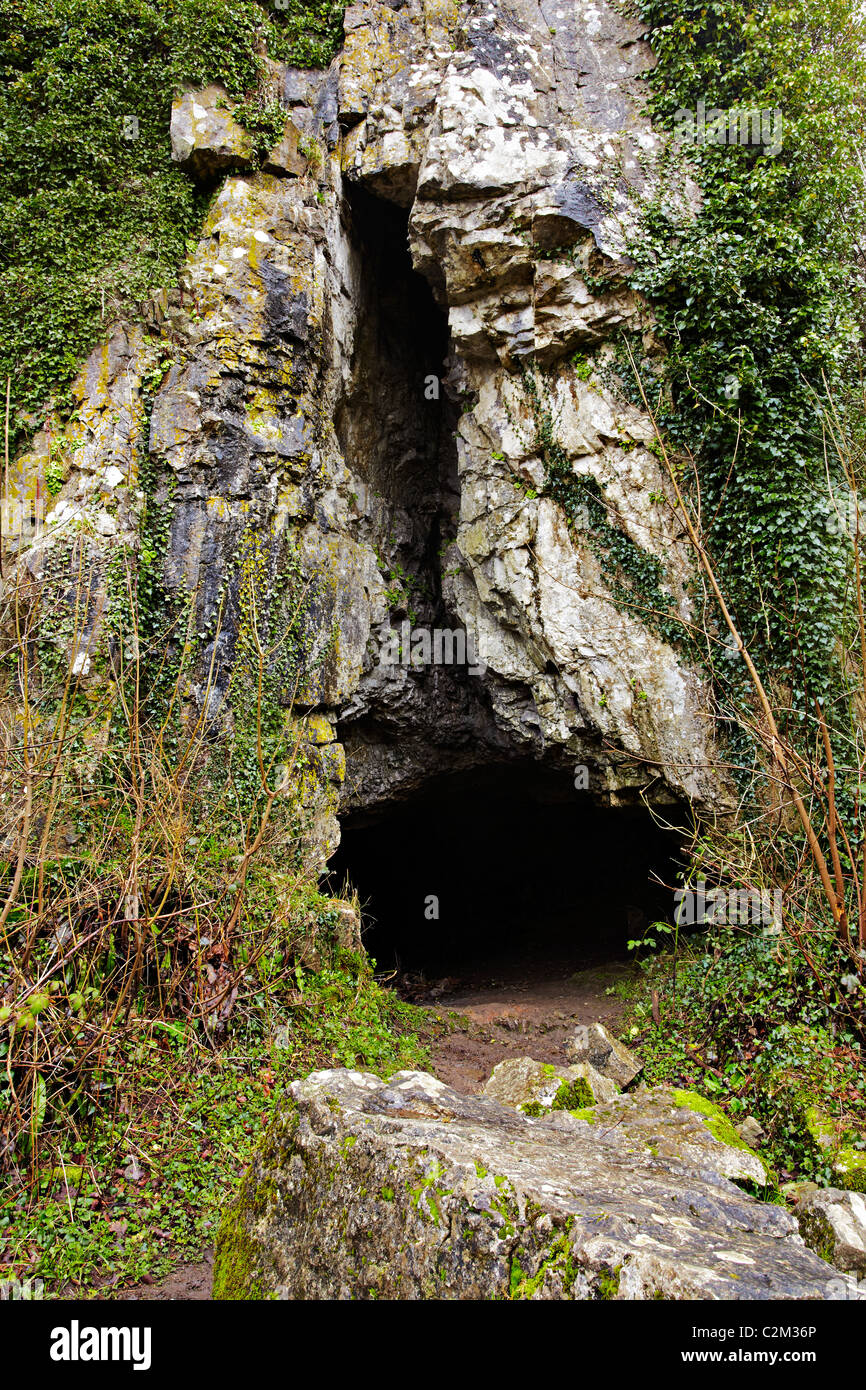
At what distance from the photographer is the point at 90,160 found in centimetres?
891

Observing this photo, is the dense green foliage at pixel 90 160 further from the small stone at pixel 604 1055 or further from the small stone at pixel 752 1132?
the small stone at pixel 752 1132

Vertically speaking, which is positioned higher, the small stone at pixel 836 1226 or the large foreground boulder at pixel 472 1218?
the large foreground boulder at pixel 472 1218

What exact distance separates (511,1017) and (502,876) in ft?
18.8

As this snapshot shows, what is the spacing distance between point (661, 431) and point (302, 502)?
4.23 meters

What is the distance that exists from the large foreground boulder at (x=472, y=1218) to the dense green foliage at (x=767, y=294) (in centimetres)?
527

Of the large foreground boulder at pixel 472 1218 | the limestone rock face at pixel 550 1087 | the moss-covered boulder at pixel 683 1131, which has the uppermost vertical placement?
the large foreground boulder at pixel 472 1218

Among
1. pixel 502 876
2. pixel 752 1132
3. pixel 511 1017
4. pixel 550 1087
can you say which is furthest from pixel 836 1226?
pixel 502 876

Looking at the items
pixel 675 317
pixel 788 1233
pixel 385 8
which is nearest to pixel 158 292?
pixel 385 8

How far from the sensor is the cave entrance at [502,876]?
11.6m

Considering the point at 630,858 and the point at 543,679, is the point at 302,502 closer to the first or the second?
the point at 543,679

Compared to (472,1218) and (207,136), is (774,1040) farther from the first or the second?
(207,136)

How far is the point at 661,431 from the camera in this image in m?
8.27

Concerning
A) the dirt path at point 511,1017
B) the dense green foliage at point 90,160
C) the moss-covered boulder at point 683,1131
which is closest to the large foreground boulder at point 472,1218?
the moss-covered boulder at point 683,1131

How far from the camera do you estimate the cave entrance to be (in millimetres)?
11641
